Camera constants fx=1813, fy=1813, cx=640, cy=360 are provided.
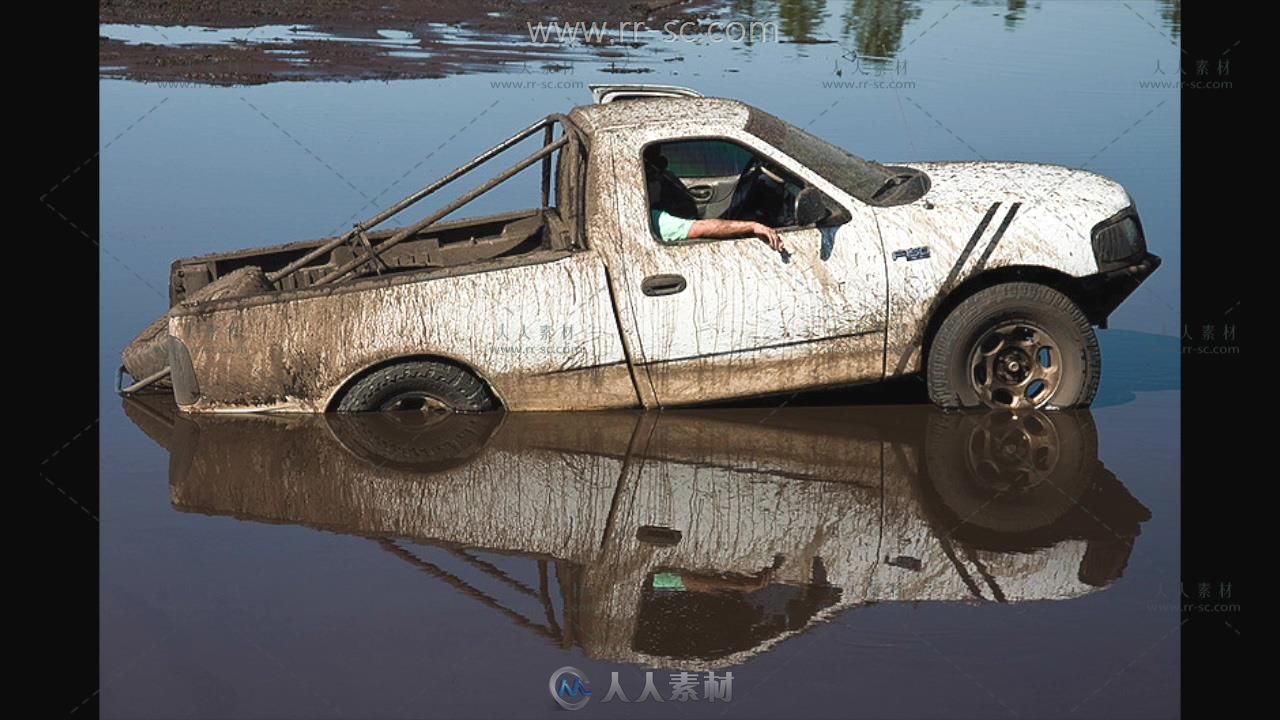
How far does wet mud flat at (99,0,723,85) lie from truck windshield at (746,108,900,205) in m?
10.3

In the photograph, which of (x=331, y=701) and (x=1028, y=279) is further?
(x=1028, y=279)

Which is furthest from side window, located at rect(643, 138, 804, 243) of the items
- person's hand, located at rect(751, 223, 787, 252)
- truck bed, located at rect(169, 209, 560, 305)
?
truck bed, located at rect(169, 209, 560, 305)

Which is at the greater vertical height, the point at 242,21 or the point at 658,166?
the point at 658,166

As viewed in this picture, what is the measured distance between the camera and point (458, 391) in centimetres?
973

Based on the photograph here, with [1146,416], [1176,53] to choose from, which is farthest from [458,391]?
[1176,53]

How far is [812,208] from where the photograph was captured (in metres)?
9.34

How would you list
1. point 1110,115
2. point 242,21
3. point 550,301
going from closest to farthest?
point 550,301 → point 1110,115 → point 242,21

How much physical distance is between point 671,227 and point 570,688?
11.2 feet

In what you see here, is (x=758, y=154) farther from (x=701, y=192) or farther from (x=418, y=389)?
(x=418, y=389)

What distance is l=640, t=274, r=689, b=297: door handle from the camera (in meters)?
9.38

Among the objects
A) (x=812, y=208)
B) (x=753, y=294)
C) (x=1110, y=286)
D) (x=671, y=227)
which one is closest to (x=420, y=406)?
(x=671, y=227)
